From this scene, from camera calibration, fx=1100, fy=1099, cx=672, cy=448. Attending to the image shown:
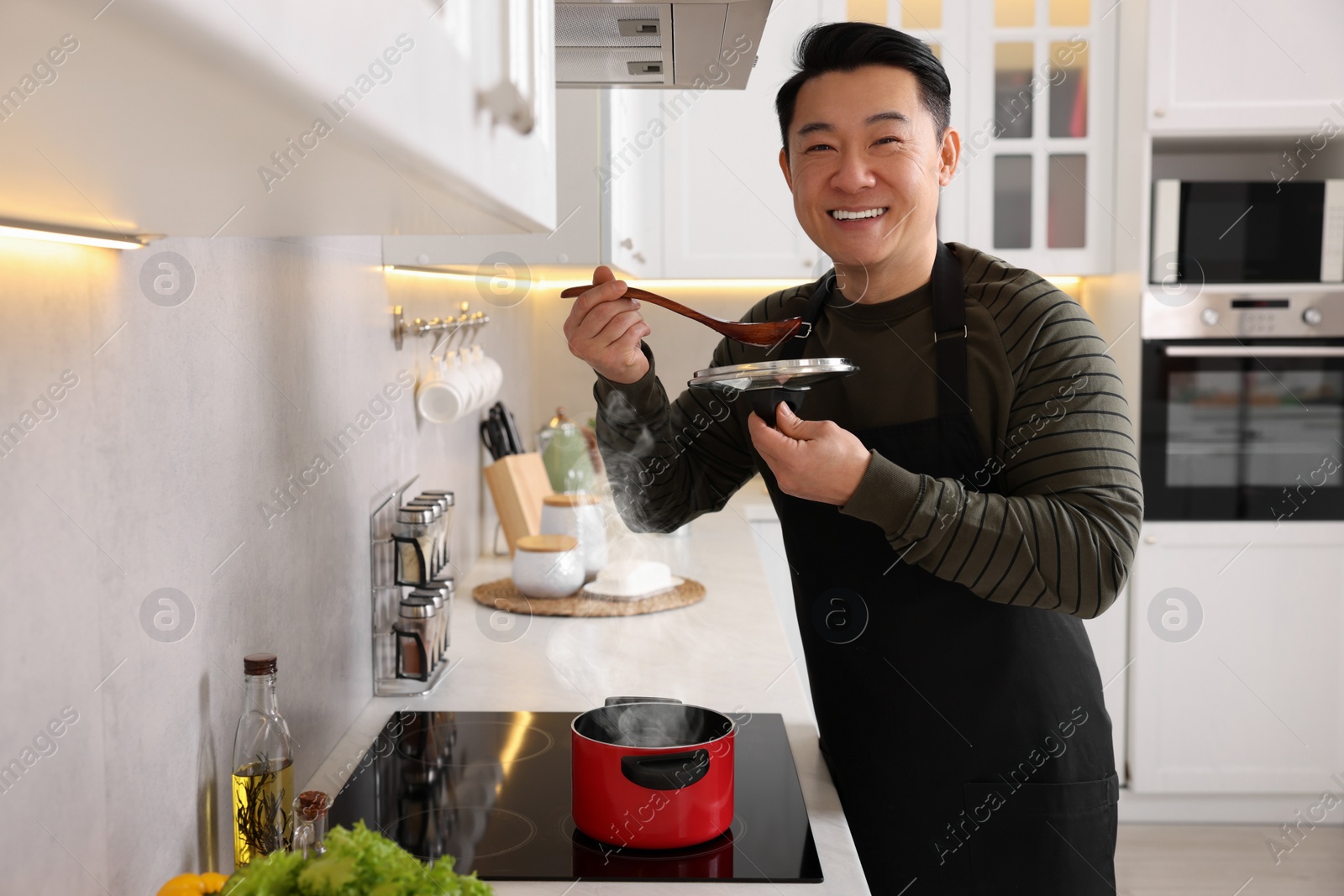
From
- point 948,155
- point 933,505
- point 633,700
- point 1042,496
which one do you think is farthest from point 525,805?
point 948,155

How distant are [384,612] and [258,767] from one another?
1.90 feet

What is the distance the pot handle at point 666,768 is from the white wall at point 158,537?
352mm

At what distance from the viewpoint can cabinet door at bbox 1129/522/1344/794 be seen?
280 centimetres

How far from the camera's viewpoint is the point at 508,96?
0.49 meters

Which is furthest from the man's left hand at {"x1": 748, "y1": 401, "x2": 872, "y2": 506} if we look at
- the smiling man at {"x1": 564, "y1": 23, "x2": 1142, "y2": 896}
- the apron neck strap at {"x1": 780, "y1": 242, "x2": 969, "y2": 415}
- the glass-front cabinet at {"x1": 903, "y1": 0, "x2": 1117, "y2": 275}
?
the glass-front cabinet at {"x1": 903, "y1": 0, "x2": 1117, "y2": 275}

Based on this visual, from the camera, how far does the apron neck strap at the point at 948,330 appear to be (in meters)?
1.25

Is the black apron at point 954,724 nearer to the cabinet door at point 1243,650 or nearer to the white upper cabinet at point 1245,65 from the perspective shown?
the cabinet door at point 1243,650

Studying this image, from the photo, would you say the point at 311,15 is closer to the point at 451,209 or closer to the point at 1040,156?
the point at 451,209

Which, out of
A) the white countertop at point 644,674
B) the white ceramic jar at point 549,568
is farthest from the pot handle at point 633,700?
the white ceramic jar at point 549,568

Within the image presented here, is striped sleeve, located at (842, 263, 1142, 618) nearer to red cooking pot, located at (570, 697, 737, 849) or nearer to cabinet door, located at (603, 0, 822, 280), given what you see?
red cooking pot, located at (570, 697, 737, 849)

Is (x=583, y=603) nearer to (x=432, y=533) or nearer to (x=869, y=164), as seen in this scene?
(x=432, y=533)

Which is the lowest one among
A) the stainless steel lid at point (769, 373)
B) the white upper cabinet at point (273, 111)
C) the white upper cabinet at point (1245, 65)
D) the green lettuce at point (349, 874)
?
the green lettuce at point (349, 874)

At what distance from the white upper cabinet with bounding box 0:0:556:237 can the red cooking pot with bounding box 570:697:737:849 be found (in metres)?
0.54

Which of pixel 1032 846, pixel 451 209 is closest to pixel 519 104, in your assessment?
pixel 451 209
